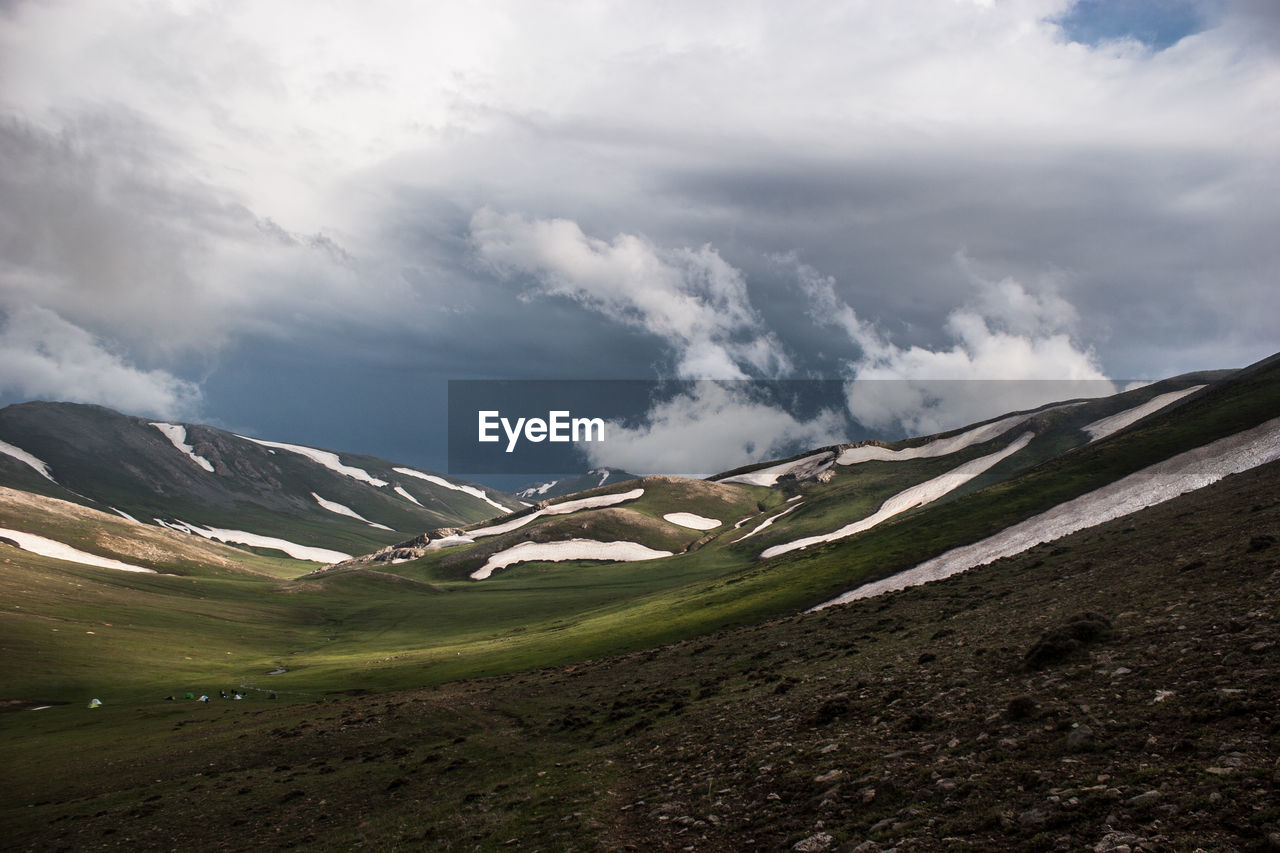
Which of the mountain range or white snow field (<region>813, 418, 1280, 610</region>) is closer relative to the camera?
the mountain range

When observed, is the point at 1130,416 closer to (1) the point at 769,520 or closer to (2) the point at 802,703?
(1) the point at 769,520

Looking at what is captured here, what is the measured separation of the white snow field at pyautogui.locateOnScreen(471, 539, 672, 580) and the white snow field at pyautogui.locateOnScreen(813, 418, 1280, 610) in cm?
12489

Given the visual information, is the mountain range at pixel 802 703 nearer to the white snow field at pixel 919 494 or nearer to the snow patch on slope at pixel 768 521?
the white snow field at pixel 919 494

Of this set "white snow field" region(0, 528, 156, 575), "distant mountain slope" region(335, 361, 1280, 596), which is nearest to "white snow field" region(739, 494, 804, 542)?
"distant mountain slope" region(335, 361, 1280, 596)

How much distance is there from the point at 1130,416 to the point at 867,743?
6761 inches

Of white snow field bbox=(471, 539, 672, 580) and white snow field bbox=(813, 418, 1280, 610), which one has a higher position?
white snow field bbox=(813, 418, 1280, 610)

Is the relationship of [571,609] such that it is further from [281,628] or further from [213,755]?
[213,755]

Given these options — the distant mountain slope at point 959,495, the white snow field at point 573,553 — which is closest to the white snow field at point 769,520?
the distant mountain slope at point 959,495

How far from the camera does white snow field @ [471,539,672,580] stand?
18975 cm

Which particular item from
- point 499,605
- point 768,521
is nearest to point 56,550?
point 499,605

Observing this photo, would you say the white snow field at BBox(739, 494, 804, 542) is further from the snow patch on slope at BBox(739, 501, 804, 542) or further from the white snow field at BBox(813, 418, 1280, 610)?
the white snow field at BBox(813, 418, 1280, 610)

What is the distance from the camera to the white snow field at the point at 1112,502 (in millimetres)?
60344

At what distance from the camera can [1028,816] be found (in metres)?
12.9

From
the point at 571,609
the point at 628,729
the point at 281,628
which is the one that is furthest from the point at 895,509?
the point at 628,729
